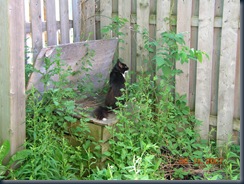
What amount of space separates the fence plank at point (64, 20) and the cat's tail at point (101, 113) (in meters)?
1.31

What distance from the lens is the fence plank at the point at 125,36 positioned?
4.99m

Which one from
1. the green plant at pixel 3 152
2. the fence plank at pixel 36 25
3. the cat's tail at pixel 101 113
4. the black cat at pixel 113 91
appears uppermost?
the fence plank at pixel 36 25

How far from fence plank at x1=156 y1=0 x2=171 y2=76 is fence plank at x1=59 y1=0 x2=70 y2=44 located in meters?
1.18

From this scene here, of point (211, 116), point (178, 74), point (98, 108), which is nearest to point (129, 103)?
point (98, 108)

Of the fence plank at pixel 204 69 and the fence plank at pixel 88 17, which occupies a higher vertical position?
the fence plank at pixel 88 17

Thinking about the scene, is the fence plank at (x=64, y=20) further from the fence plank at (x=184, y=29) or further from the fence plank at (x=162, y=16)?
the fence plank at (x=184, y=29)

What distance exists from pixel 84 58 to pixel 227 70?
1657 mm

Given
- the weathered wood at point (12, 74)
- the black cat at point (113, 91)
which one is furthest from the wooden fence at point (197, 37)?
the weathered wood at point (12, 74)

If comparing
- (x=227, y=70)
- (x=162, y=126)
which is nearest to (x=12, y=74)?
(x=162, y=126)

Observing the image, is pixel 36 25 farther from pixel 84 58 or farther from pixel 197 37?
pixel 197 37

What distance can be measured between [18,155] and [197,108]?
2.17 m

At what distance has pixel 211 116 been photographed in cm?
447

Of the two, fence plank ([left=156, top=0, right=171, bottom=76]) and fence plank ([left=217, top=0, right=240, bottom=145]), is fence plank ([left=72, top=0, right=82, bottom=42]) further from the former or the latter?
fence plank ([left=217, top=0, right=240, bottom=145])

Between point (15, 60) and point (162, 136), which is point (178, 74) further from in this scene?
point (15, 60)
